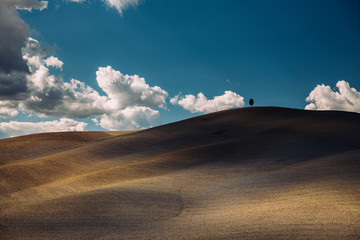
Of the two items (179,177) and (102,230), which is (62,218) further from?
(179,177)

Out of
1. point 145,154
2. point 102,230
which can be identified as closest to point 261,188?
point 102,230

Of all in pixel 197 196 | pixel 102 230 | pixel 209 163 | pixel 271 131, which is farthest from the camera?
pixel 271 131

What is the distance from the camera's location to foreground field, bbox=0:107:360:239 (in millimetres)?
7125

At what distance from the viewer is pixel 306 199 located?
8.91m

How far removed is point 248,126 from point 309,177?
72.7 ft

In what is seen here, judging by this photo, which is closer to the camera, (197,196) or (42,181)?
(197,196)

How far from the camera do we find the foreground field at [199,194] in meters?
7.12

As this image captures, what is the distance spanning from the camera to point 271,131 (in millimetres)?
27938

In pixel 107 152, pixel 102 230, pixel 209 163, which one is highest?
pixel 107 152

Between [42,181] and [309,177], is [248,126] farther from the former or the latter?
[42,181]

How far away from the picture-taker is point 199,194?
11172 mm

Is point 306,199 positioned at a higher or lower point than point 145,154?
lower

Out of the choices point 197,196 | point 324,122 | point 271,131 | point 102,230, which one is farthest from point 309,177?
point 324,122

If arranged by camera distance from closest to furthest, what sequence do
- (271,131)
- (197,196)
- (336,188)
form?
(336,188) → (197,196) → (271,131)
